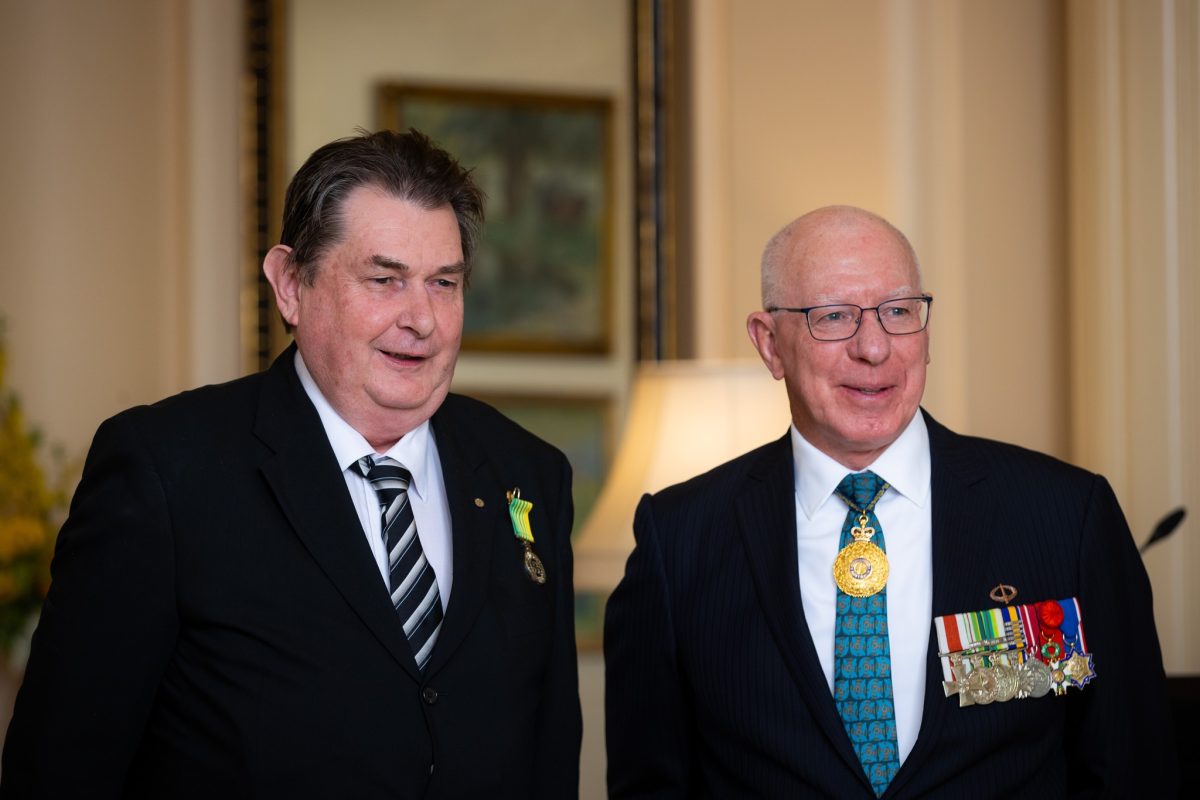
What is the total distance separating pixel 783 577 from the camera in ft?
8.16

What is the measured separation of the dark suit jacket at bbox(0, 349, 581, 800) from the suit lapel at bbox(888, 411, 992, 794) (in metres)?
0.64

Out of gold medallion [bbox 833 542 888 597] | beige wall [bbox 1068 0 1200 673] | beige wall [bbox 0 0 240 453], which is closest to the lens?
gold medallion [bbox 833 542 888 597]

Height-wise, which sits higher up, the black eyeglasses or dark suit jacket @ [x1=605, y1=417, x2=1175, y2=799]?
the black eyeglasses

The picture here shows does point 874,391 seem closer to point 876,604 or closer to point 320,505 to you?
point 876,604

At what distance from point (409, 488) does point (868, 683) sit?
822 mm

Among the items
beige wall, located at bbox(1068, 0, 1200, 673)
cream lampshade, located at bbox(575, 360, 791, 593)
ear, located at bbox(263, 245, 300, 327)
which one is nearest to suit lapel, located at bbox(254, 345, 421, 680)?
ear, located at bbox(263, 245, 300, 327)

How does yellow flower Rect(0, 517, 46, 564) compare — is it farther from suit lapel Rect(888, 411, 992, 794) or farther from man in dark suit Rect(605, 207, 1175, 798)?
suit lapel Rect(888, 411, 992, 794)

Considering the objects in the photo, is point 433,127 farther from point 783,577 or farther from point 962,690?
point 962,690

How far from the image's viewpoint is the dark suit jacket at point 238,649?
2115 mm

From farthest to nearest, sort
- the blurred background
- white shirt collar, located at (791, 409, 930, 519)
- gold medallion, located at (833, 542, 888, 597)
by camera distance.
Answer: the blurred background, white shirt collar, located at (791, 409, 930, 519), gold medallion, located at (833, 542, 888, 597)

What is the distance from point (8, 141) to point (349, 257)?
2744 millimetres

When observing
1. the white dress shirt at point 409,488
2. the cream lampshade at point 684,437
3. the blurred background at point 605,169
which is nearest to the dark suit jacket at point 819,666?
the white dress shirt at point 409,488

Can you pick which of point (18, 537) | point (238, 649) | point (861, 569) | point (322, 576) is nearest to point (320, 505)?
point (322, 576)

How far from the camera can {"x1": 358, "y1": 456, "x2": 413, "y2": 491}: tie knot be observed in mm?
2373
